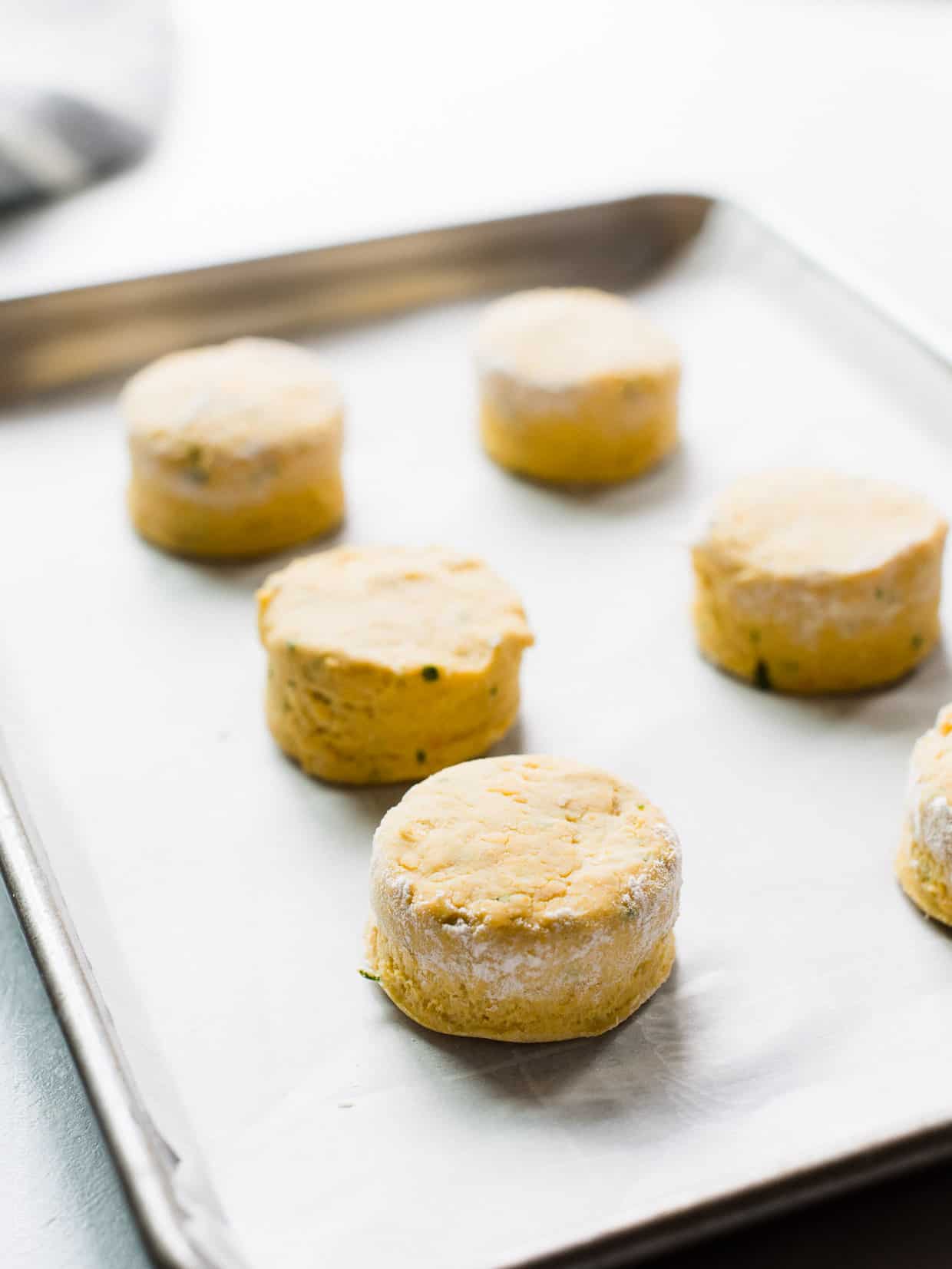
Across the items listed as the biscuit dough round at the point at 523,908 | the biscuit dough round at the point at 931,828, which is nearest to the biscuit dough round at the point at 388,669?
the biscuit dough round at the point at 523,908

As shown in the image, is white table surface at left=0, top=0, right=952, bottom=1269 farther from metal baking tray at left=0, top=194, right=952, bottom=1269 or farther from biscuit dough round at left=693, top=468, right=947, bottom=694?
biscuit dough round at left=693, top=468, right=947, bottom=694

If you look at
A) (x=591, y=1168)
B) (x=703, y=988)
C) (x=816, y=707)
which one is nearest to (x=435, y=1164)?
(x=591, y=1168)

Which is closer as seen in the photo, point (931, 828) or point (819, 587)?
point (931, 828)

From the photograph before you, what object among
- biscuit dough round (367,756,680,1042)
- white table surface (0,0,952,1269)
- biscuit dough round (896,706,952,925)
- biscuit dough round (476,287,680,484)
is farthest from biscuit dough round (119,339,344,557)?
biscuit dough round (896,706,952,925)

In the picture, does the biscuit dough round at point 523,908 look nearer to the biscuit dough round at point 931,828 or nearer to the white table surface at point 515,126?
the biscuit dough round at point 931,828

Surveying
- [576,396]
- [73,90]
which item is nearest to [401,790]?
[576,396]

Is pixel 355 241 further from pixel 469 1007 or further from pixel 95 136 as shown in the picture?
pixel 469 1007

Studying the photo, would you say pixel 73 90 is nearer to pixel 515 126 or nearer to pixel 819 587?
pixel 515 126
